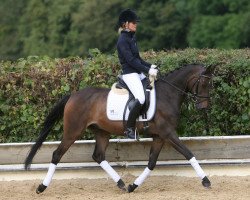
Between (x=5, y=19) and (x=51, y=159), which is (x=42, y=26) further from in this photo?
(x=51, y=159)

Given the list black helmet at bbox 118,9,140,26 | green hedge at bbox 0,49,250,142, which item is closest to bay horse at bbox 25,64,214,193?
green hedge at bbox 0,49,250,142

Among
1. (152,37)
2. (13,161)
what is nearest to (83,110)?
(13,161)

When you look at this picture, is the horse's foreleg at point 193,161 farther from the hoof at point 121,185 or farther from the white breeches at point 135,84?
the hoof at point 121,185

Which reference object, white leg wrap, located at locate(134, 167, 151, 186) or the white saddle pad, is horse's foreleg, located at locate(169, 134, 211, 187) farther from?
the white saddle pad

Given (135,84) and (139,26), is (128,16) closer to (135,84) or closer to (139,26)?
(135,84)

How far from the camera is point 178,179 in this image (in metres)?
11.7

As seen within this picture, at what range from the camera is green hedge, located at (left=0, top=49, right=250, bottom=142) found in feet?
39.0

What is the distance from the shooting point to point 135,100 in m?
10.9

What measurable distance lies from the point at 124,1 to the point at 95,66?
55402 mm

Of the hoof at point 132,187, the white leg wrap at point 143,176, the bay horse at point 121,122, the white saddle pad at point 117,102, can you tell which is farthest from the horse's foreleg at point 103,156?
the white saddle pad at point 117,102

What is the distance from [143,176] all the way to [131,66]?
1.51 m

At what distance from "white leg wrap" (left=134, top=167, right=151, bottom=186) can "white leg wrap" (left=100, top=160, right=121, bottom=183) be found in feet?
1.20

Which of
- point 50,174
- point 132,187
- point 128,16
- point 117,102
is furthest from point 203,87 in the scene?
point 50,174

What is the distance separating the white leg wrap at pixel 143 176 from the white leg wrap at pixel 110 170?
0.37m
